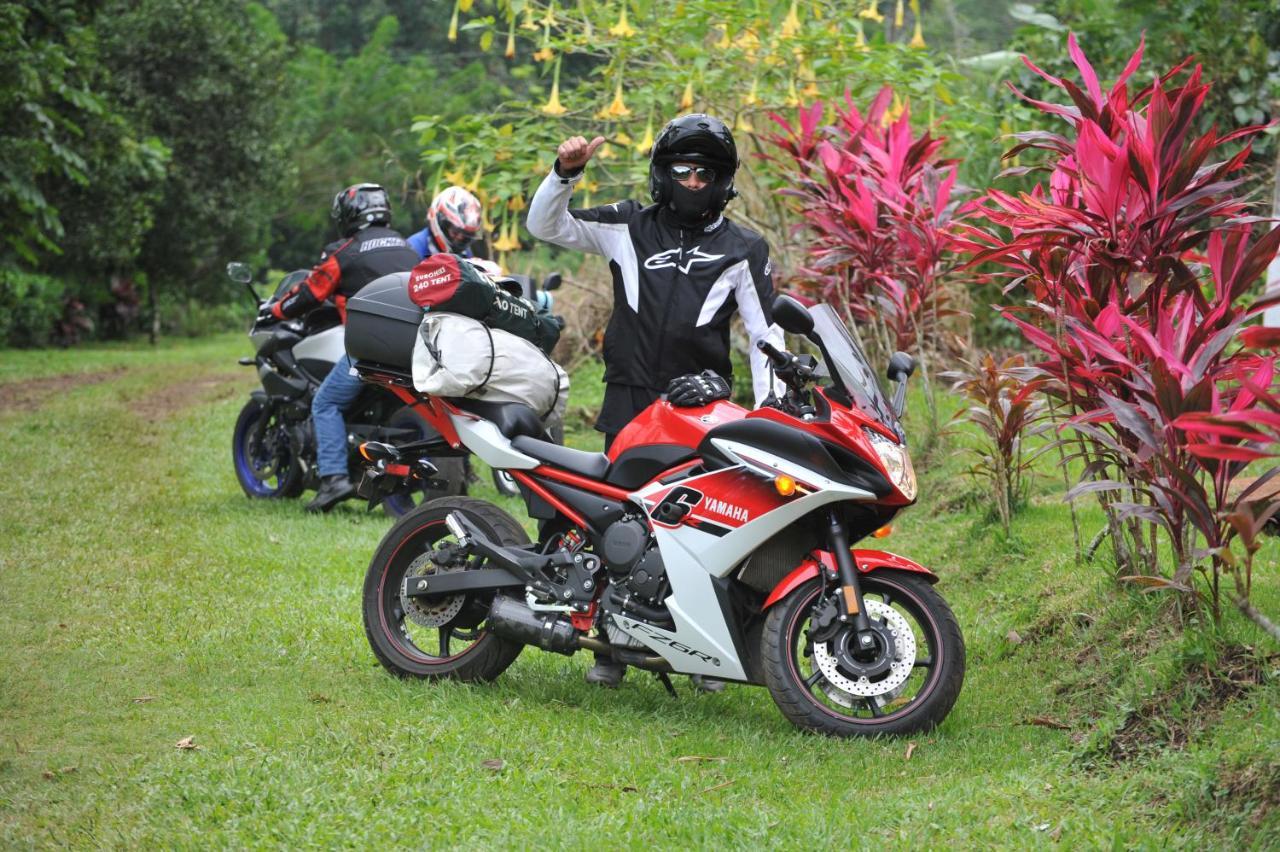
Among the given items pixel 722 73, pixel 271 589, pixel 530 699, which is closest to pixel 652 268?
pixel 530 699

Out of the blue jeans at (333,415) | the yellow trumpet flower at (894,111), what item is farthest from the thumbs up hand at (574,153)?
the yellow trumpet flower at (894,111)

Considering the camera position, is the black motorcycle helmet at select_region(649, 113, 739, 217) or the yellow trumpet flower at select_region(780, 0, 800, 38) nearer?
the black motorcycle helmet at select_region(649, 113, 739, 217)

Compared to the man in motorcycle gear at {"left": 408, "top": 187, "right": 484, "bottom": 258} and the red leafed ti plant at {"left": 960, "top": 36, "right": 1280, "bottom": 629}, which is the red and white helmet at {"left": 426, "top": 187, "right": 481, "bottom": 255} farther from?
the red leafed ti plant at {"left": 960, "top": 36, "right": 1280, "bottom": 629}

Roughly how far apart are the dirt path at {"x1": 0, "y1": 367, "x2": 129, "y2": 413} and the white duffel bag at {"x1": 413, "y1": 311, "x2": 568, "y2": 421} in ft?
36.0

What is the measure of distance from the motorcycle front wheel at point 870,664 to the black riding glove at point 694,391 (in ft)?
2.50

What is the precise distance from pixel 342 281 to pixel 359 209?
0.51 meters

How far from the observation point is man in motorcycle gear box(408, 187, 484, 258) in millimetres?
9742

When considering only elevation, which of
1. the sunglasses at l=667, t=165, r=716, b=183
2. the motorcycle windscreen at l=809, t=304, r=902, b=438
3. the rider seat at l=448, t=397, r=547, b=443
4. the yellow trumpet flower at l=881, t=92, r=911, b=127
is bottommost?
the rider seat at l=448, t=397, r=547, b=443

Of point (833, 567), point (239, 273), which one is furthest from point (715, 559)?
point (239, 273)

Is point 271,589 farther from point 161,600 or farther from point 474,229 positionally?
point 474,229

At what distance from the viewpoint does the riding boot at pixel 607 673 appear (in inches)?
230

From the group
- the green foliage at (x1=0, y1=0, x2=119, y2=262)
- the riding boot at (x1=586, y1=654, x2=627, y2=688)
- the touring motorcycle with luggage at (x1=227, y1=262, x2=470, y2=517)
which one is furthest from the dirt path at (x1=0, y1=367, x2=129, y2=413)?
the riding boot at (x1=586, y1=654, x2=627, y2=688)

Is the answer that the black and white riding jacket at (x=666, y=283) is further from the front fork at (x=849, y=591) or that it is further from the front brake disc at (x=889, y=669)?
the front brake disc at (x=889, y=669)

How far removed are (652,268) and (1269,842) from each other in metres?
3.13
